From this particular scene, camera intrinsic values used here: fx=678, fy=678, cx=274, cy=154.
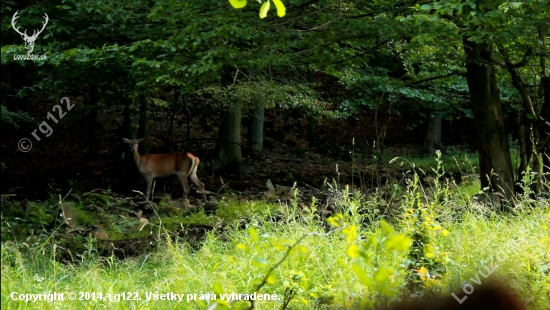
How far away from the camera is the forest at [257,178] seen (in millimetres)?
4211

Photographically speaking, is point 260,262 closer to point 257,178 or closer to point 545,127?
point 545,127

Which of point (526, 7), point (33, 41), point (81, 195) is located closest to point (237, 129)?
point (81, 195)

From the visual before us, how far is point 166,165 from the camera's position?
491 inches

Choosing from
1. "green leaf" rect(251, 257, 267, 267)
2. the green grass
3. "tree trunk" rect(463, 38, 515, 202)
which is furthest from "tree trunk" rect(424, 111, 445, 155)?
"green leaf" rect(251, 257, 267, 267)

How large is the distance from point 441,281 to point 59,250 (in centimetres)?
305

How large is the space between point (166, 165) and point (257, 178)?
2.19 metres

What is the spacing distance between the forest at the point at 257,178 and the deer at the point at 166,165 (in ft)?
0.12

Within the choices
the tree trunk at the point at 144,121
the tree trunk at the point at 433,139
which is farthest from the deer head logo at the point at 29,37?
the tree trunk at the point at 433,139

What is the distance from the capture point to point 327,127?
22.4 metres

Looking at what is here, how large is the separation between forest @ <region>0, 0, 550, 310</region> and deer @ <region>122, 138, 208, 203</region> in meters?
0.04

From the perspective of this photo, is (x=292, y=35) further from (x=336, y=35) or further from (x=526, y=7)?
(x=526, y=7)

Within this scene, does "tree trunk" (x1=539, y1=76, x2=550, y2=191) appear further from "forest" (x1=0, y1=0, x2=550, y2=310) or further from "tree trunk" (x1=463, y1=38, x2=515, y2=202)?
"tree trunk" (x1=463, y1=38, x2=515, y2=202)

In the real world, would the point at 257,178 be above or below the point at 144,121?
below

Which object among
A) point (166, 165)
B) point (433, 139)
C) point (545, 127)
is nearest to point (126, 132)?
point (166, 165)
